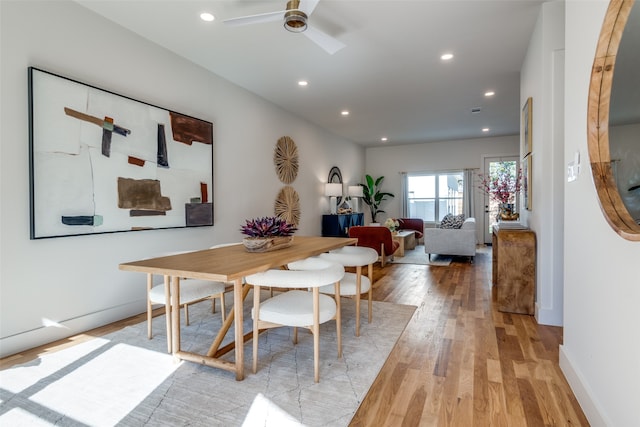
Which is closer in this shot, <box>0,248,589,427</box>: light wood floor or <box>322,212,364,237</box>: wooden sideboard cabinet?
<box>0,248,589,427</box>: light wood floor

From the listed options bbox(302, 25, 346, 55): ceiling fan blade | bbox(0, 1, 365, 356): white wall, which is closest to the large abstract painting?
bbox(0, 1, 365, 356): white wall

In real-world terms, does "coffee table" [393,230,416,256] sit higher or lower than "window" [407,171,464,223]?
lower

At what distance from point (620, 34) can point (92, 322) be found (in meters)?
3.77

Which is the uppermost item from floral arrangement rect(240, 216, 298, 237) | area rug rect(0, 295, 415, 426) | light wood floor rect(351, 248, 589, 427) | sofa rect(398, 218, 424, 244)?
floral arrangement rect(240, 216, 298, 237)

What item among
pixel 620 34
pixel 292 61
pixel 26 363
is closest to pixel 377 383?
pixel 620 34

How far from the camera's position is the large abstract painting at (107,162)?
2.38 metres

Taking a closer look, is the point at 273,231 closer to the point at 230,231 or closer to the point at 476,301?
the point at 230,231

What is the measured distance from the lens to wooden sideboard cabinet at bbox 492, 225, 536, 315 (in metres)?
3.00

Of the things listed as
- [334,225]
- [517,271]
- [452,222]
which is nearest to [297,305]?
[517,271]

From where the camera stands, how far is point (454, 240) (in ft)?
18.5

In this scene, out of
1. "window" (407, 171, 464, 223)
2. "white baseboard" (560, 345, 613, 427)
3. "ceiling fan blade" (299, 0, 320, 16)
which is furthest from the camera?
"window" (407, 171, 464, 223)

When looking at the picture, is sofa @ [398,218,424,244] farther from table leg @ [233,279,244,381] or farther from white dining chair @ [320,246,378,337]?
table leg @ [233,279,244,381]

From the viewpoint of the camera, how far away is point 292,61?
363 centimetres

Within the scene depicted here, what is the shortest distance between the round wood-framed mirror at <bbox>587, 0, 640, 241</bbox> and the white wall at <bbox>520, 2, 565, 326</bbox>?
1.47 meters
